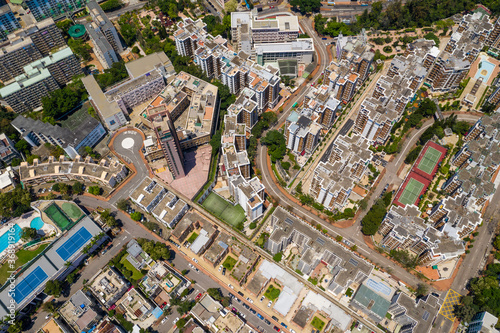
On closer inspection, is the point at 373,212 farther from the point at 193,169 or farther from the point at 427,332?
the point at 193,169

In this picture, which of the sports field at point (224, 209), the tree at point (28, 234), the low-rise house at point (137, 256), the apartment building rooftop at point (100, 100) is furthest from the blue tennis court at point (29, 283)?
the apartment building rooftop at point (100, 100)

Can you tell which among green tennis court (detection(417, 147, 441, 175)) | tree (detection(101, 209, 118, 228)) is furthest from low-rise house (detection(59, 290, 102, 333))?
green tennis court (detection(417, 147, 441, 175))

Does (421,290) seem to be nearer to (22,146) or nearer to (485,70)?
(485,70)

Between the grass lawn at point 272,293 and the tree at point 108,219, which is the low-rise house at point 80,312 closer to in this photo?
the tree at point 108,219

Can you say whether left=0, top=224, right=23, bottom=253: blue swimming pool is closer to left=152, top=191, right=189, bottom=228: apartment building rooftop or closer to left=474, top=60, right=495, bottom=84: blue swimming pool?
left=152, top=191, right=189, bottom=228: apartment building rooftop

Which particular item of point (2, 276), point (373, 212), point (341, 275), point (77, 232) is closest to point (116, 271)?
point (77, 232)
